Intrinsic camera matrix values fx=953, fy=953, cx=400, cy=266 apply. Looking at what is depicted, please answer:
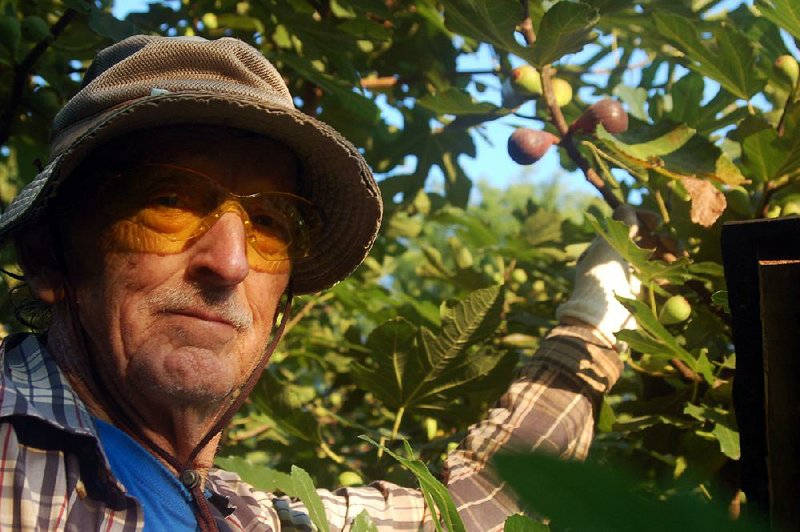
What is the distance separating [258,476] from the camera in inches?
77.7

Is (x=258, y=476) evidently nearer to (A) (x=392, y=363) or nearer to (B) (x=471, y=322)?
(A) (x=392, y=363)

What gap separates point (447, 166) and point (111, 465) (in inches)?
65.2

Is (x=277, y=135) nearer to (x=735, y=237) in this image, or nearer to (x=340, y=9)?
(x=735, y=237)

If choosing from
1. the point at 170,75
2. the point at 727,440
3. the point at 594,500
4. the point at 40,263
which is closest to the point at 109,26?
the point at 170,75

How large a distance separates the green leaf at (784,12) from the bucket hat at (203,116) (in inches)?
32.1

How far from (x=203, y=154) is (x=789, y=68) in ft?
3.93

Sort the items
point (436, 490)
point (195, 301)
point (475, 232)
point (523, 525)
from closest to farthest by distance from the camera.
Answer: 1. point (523, 525)
2. point (436, 490)
3. point (195, 301)
4. point (475, 232)

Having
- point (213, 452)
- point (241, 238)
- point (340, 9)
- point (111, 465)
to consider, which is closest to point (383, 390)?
point (213, 452)

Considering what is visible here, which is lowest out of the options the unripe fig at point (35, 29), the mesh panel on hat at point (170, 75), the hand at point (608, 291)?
the hand at point (608, 291)

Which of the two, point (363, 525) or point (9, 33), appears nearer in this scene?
point (363, 525)

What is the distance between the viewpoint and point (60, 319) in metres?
1.65

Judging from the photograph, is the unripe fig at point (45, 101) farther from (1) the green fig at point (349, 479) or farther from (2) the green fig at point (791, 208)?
(2) the green fig at point (791, 208)

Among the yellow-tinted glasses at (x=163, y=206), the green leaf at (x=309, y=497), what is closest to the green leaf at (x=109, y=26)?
the yellow-tinted glasses at (x=163, y=206)

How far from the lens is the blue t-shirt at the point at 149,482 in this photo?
1.44 meters
